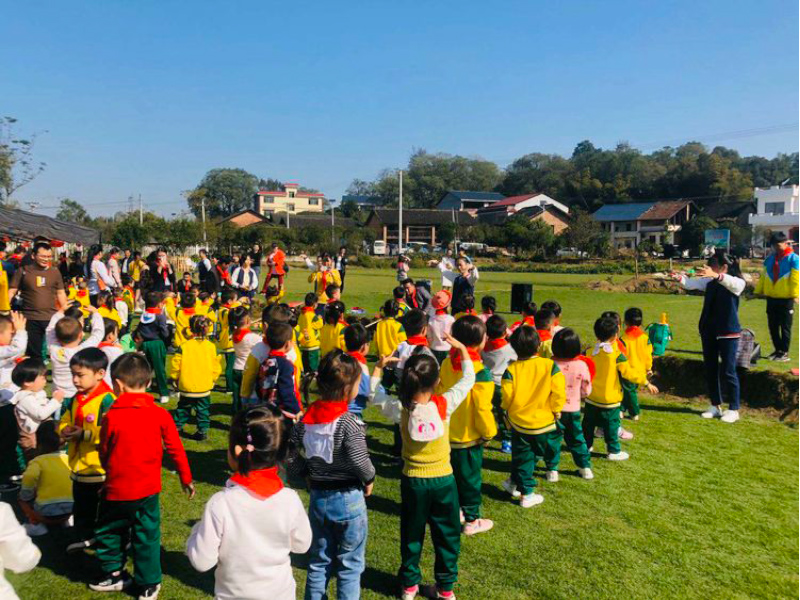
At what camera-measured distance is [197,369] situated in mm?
6223

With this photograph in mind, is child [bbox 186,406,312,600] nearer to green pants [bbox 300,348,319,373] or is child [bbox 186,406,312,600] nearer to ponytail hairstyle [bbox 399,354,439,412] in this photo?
ponytail hairstyle [bbox 399,354,439,412]

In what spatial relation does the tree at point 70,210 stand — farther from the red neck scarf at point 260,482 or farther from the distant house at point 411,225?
the red neck scarf at point 260,482

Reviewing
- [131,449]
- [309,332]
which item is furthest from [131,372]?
[309,332]

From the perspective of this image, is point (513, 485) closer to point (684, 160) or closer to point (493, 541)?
point (493, 541)

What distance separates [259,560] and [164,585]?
156 centimetres

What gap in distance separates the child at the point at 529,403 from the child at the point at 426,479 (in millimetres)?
1321

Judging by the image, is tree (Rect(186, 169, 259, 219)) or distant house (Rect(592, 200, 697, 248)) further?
tree (Rect(186, 169, 259, 219))

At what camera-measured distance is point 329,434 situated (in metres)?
3.25

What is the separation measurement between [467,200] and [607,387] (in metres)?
77.3

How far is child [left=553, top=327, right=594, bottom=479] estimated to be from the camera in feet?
17.5

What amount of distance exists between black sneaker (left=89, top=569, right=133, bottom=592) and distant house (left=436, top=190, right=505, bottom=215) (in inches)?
3090

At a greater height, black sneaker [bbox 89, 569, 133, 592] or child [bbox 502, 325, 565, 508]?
child [bbox 502, 325, 565, 508]

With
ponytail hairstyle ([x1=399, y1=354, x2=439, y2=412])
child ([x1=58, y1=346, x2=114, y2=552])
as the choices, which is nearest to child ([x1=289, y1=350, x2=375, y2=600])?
ponytail hairstyle ([x1=399, y1=354, x2=439, y2=412])

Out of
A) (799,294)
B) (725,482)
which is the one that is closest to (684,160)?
(799,294)
